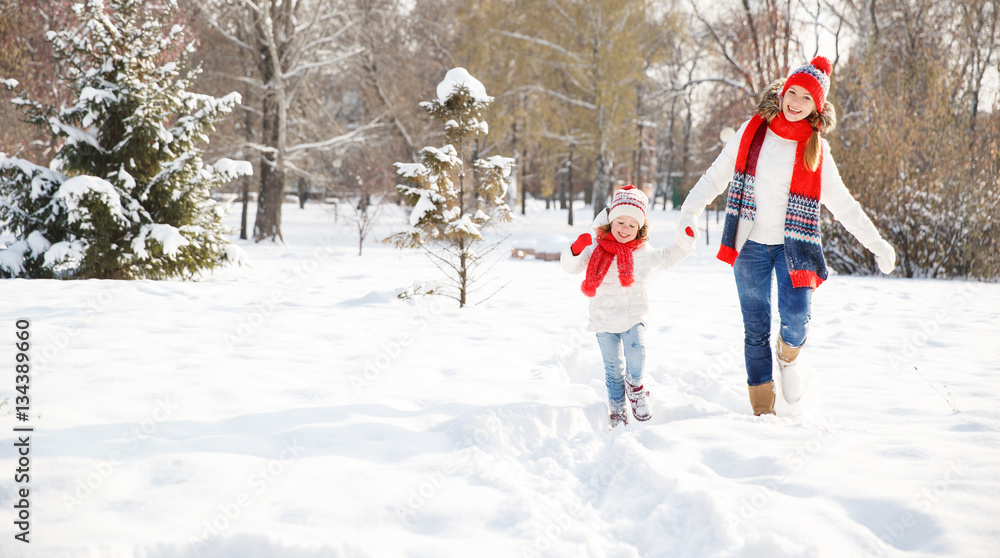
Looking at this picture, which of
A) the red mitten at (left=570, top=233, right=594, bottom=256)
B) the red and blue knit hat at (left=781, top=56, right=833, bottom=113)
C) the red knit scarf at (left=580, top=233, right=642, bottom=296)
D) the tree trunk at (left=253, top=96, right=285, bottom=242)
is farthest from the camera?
the tree trunk at (left=253, top=96, right=285, bottom=242)

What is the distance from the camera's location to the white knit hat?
3262mm

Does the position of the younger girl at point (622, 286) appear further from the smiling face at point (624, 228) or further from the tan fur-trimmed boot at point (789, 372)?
the tan fur-trimmed boot at point (789, 372)

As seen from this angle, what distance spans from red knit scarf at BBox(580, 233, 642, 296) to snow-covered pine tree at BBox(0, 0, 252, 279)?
5.91 meters

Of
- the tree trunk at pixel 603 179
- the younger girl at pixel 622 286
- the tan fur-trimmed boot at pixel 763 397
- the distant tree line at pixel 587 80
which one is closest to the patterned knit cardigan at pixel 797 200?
the younger girl at pixel 622 286

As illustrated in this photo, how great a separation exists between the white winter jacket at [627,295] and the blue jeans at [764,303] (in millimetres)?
374

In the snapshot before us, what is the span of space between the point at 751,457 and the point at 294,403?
2437 mm

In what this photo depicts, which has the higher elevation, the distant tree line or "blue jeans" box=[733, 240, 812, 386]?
the distant tree line

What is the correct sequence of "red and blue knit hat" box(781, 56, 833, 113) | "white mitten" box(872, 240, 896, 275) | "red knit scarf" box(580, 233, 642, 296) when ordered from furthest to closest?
"red knit scarf" box(580, 233, 642, 296) < "white mitten" box(872, 240, 896, 275) < "red and blue knit hat" box(781, 56, 833, 113)

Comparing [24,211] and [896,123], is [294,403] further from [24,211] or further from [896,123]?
[896,123]

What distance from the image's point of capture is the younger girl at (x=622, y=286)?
3.27 metres

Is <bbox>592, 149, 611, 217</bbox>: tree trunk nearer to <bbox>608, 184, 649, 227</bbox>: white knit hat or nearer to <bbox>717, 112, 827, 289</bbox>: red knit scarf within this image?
<bbox>608, 184, 649, 227</bbox>: white knit hat

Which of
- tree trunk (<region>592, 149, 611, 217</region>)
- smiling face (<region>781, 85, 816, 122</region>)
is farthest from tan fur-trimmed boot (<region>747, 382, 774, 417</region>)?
tree trunk (<region>592, 149, 611, 217</region>)

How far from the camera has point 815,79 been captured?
295 centimetres

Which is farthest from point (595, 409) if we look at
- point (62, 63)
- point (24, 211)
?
point (62, 63)
